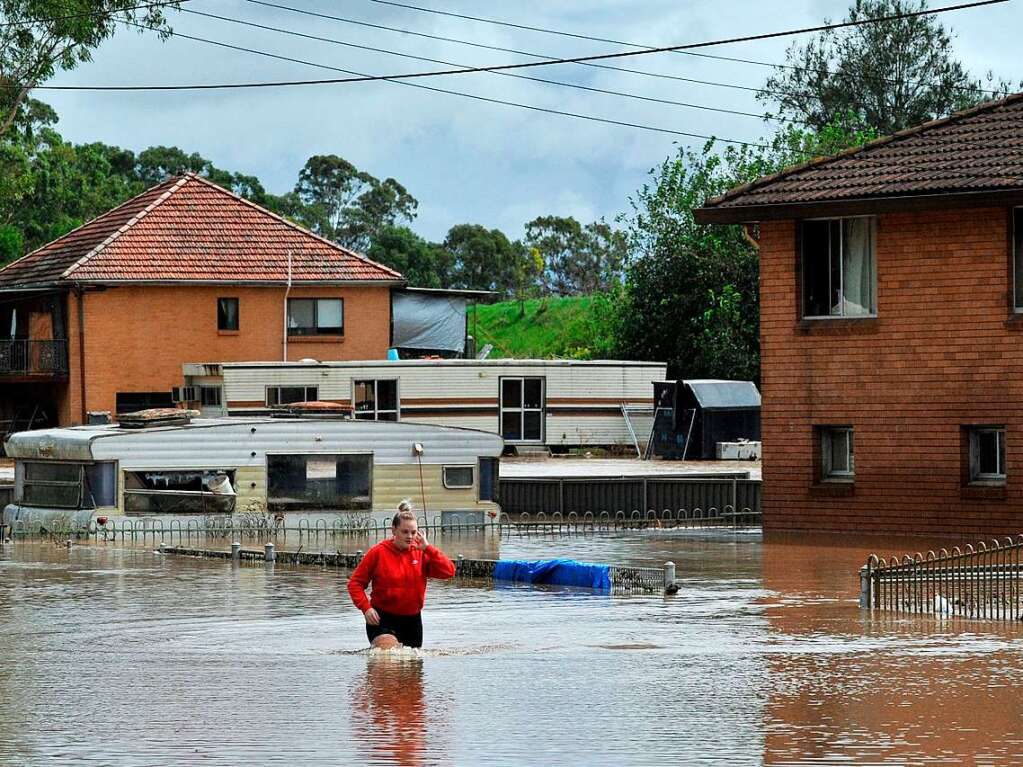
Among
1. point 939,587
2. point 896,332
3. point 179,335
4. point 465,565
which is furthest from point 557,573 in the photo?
point 179,335

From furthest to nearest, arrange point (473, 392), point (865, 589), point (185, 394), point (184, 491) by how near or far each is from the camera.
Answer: point (185, 394), point (473, 392), point (184, 491), point (865, 589)

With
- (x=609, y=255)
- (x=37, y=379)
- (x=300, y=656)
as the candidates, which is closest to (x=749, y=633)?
(x=300, y=656)

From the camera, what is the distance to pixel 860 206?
31.8m

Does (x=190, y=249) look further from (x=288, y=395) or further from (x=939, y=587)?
(x=939, y=587)

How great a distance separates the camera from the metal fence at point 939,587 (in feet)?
67.3

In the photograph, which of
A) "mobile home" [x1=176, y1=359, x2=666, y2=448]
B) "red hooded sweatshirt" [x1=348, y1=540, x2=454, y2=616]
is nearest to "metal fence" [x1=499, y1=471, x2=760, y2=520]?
"mobile home" [x1=176, y1=359, x2=666, y2=448]

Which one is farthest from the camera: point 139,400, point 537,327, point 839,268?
point 537,327

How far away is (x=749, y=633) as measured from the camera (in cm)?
1922

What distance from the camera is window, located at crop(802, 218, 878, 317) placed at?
32.5 meters

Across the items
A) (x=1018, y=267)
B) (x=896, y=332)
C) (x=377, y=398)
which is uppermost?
(x=1018, y=267)

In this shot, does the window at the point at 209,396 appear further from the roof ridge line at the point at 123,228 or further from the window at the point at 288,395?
the roof ridge line at the point at 123,228

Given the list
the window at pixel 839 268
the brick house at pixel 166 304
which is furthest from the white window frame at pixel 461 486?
the brick house at pixel 166 304

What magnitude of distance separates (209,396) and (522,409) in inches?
354

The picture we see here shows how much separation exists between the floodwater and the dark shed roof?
26496mm
